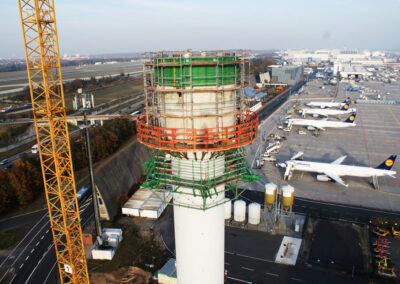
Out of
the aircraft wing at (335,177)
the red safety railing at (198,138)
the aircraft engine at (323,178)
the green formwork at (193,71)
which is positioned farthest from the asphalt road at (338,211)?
the green formwork at (193,71)

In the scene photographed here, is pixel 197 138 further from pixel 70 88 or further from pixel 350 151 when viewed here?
pixel 70 88

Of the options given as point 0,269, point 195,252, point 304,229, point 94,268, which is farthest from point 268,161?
point 195,252

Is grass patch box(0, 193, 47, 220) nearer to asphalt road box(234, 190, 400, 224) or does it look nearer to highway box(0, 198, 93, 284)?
highway box(0, 198, 93, 284)

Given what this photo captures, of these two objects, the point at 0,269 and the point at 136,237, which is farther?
the point at 136,237

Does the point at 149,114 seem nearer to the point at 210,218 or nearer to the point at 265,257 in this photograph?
the point at 210,218

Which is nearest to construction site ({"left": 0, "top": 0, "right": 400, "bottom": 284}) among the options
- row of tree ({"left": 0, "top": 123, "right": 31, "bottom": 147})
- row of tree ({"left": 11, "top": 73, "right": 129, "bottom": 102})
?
row of tree ({"left": 0, "top": 123, "right": 31, "bottom": 147})

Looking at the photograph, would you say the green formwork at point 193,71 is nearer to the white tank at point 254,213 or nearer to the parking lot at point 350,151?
the white tank at point 254,213
